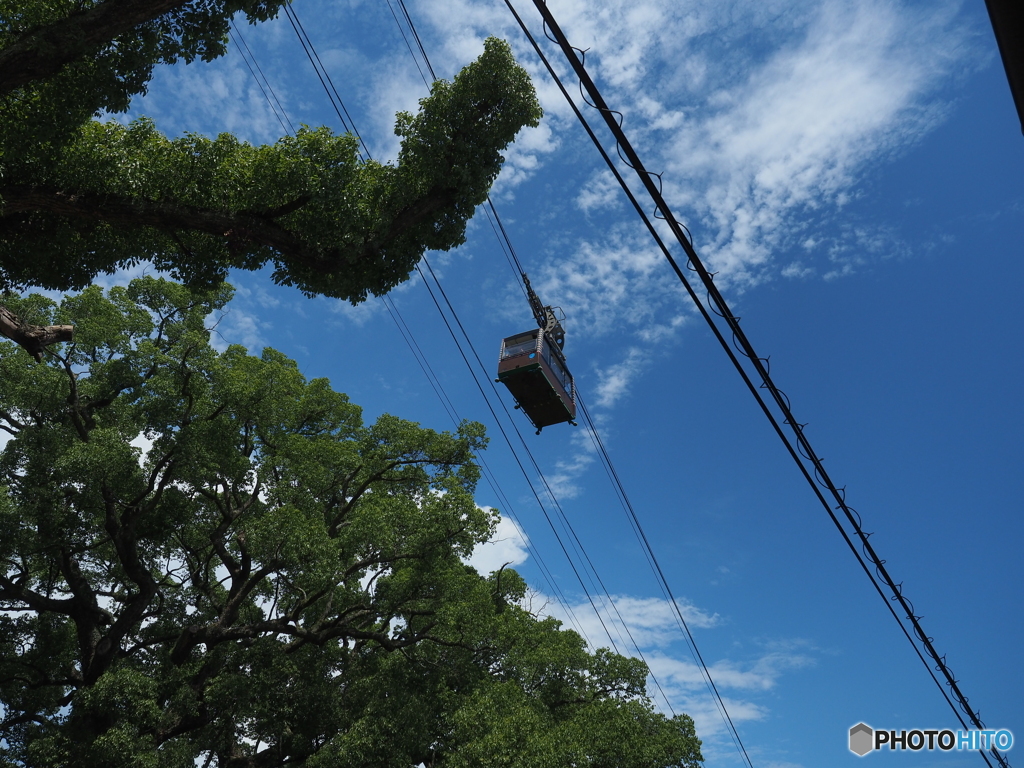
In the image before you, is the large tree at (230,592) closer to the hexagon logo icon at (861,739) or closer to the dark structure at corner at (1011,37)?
the hexagon logo icon at (861,739)

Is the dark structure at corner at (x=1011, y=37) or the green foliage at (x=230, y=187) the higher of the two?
the green foliage at (x=230, y=187)

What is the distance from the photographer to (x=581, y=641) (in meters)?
19.4

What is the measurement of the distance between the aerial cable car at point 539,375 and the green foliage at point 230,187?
28.0 ft

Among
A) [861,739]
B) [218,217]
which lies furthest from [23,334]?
[861,739]

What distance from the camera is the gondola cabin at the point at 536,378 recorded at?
1691cm

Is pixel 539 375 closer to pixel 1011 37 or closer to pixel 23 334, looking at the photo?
pixel 23 334

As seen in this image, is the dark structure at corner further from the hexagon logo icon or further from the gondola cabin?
the hexagon logo icon

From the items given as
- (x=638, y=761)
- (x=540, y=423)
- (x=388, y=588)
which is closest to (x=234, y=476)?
(x=388, y=588)

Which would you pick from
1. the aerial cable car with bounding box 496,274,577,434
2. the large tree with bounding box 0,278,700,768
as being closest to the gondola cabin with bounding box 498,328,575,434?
the aerial cable car with bounding box 496,274,577,434

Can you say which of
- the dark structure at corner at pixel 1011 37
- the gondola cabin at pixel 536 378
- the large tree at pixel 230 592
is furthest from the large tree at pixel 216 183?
the gondola cabin at pixel 536 378

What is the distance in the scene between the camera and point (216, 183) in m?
7.75

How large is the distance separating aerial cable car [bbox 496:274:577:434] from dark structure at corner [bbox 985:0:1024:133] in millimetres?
15105

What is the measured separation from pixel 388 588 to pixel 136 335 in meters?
8.37

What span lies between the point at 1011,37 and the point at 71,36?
6735 millimetres
